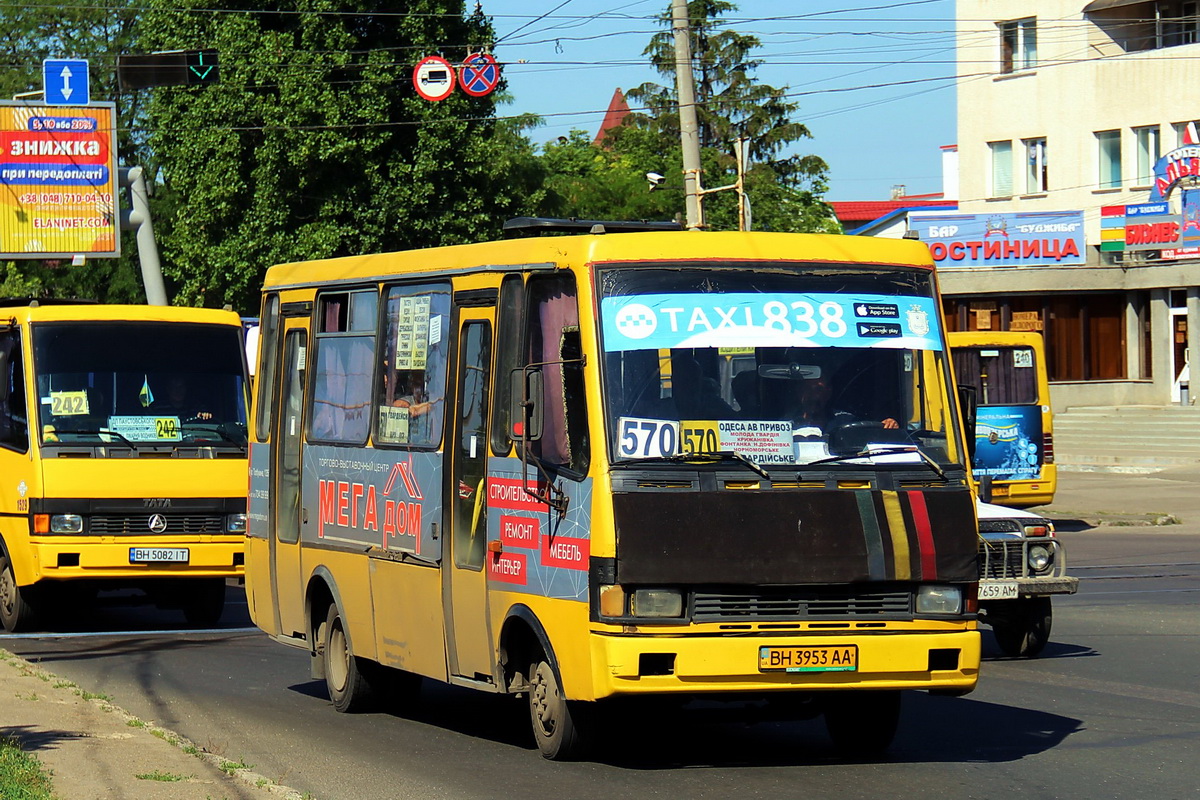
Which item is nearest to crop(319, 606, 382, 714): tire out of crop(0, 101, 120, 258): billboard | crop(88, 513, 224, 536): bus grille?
crop(88, 513, 224, 536): bus grille

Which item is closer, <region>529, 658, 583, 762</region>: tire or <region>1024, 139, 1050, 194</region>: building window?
<region>529, 658, 583, 762</region>: tire

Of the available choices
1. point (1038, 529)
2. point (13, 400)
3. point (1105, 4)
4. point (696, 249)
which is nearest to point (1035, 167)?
point (1105, 4)

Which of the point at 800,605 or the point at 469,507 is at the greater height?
the point at 469,507

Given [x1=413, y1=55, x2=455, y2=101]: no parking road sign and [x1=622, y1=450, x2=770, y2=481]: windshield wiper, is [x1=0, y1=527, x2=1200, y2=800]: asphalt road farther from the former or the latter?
[x1=413, y1=55, x2=455, y2=101]: no parking road sign

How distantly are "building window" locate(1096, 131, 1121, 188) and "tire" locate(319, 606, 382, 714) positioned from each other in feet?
147

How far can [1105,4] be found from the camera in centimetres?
5353

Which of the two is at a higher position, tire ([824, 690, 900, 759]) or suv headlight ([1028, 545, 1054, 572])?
suv headlight ([1028, 545, 1054, 572])

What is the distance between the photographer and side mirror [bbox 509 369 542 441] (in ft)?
28.8

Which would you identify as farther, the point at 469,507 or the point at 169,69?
the point at 169,69

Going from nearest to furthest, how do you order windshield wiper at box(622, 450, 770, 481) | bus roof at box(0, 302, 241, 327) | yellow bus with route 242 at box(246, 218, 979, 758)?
yellow bus with route 242 at box(246, 218, 979, 758)
windshield wiper at box(622, 450, 770, 481)
bus roof at box(0, 302, 241, 327)

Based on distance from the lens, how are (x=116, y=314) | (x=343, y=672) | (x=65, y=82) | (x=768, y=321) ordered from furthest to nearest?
(x=65, y=82) < (x=116, y=314) < (x=343, y=672) < (x=768, y=321)

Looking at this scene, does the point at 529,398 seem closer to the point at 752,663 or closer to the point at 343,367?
the point at 752,663

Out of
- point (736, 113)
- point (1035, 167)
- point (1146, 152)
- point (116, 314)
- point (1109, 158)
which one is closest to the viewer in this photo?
point (116, 314)

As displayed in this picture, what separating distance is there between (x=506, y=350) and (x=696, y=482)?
5.09 ft
